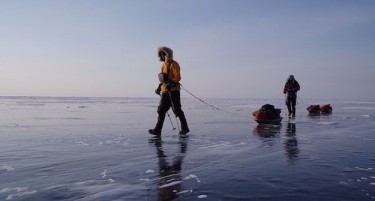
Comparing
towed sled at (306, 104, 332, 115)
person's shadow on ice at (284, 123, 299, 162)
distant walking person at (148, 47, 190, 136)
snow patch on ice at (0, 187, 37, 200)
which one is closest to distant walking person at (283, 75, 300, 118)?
towed sled at (306, 104, 332, 115)

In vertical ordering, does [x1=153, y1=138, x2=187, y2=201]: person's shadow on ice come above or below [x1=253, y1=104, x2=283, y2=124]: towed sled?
below

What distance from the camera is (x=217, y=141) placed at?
353 inches

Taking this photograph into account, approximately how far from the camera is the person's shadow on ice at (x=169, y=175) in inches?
165

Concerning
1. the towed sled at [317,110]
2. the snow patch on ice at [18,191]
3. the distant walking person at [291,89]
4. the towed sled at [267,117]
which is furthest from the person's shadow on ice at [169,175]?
the towed sled at [317,110]

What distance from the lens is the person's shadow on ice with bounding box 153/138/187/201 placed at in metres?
4.20

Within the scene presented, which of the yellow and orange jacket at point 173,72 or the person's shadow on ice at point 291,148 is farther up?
the yellow and orange jacket at point 173,72

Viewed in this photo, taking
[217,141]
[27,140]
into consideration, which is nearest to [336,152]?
[217,141]

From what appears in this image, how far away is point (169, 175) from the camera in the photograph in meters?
5.16

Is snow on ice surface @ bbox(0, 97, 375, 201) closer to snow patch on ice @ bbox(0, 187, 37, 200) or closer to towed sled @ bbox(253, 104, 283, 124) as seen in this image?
snow patch on ice @ bbox(0, 187, 37, 200)

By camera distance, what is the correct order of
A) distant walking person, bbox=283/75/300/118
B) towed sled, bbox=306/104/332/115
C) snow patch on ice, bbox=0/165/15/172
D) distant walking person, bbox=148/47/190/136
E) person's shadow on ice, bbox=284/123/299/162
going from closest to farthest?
snow patch on ice, bbox=0/165/15/172 → person's shadow on ice, bbox=284/123/299/162 → distant walking person, bbox=148/47/190/136 → distant walking person, bbox=283/75/300/118 → towed sled, bbox=306/104/332/115

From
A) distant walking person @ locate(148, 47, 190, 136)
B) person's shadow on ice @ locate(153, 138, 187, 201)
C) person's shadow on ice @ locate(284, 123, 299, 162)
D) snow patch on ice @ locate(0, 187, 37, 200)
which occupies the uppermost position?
distant walking person @ locate(148, 47, 190, 136)

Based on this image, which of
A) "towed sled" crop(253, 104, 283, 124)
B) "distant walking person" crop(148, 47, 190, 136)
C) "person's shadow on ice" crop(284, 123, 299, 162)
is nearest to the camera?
"person's shadow on ice" crop(284, 123, 299, 162)

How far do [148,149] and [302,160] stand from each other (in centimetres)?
303

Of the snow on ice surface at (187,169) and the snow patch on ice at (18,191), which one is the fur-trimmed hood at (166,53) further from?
the snow patch on ice at (18,191)
